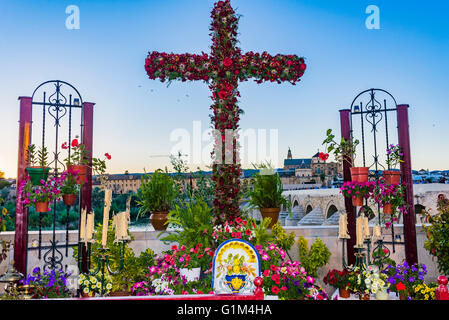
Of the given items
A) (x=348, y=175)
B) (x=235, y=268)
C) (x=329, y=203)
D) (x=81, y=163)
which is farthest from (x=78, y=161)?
(x=329, y=203)

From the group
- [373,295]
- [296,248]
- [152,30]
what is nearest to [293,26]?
[152,30]

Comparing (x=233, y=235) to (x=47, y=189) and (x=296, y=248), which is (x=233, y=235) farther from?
(x=47, y=189)

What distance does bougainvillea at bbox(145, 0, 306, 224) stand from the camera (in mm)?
4402

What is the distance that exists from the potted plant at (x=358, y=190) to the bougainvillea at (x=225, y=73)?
1.57 m

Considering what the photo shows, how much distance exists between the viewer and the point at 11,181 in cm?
480

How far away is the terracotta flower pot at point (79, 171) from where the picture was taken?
173 inches

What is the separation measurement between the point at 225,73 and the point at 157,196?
2076 mm

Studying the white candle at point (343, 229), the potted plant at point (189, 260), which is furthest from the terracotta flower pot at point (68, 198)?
the white candle at point (343, 229)

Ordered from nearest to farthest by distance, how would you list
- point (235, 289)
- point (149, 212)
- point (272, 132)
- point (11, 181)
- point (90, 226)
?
point (90, 226)
point (235, 289)
point (11, 181)
point (149, 212)
point (272, 132)

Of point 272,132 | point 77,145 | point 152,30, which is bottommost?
point 77,145

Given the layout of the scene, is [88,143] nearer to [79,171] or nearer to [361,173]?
[79,171]
